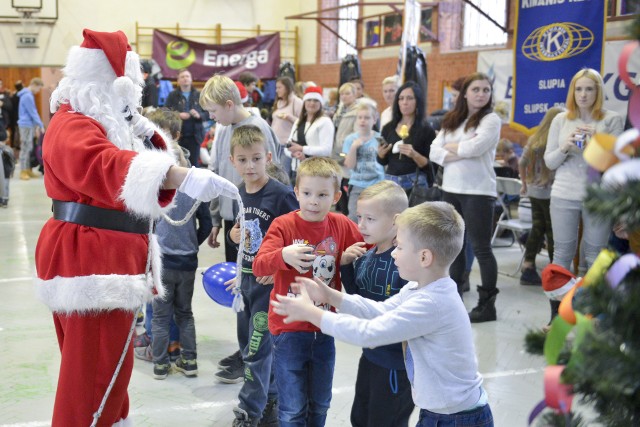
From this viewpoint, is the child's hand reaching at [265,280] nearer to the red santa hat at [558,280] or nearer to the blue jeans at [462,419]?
the blue jeans at [462,419]

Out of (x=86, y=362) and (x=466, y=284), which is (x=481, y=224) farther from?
(x=86, y=362)

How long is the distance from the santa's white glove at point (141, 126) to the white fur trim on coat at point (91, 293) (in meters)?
0.57

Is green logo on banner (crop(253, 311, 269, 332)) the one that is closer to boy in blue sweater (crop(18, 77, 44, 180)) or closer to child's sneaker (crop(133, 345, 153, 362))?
child's sneaker (crop(133, 345, 153, 362))

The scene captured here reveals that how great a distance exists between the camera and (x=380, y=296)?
2.53 meters

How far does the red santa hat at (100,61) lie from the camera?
8.14ft

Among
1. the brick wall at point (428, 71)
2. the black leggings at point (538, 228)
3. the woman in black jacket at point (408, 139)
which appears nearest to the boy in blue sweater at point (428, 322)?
the woman in black jacket at point (408, 139)

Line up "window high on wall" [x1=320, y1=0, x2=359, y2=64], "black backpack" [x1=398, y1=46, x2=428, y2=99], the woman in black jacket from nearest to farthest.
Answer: the woman in black jacket, "black backpack" [x1=398, y1=46, x2=428, y2=99], "window high on wall" [x1=320, y1=0, x2=359, y2=64]

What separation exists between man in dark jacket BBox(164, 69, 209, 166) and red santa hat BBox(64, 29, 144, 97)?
7.47m

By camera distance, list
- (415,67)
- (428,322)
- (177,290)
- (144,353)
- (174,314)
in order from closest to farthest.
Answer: (428,322) → (177,290) → (174,314) → (144,353) → (415,67)

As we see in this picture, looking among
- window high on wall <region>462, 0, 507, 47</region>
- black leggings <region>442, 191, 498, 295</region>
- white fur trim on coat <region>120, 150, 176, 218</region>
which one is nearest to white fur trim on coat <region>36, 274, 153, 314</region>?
white fur trim on coat <region>120, 150, 176, 218</region>

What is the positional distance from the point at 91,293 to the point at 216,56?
16.4 m

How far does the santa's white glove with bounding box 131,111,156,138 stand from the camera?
8.64 ft

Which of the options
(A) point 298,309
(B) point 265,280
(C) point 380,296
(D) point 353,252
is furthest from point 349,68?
(A) point 298,309

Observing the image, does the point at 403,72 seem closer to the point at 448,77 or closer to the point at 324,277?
the point at 324,277
